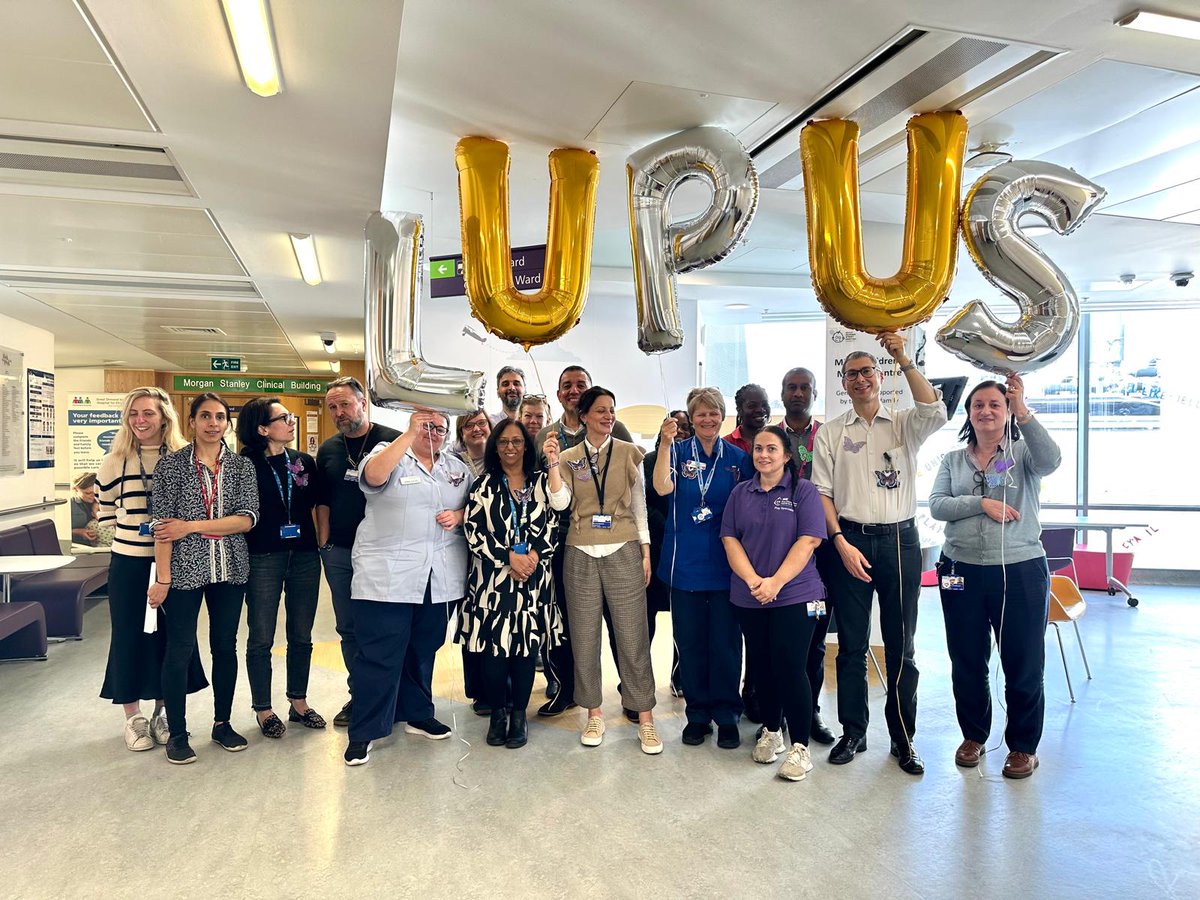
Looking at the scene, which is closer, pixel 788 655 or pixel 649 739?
pixel 788 655

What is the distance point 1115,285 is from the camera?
7051mm

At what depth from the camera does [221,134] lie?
3031 mm

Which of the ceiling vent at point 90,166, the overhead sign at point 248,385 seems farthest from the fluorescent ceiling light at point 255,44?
the overhead sign at point 248,385

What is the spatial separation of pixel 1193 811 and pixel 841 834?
1.36 meters

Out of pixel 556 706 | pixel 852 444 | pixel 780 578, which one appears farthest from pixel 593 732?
pixel 852 444

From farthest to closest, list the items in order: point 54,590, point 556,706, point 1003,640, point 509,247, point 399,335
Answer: point 54,590, point 556,706, point 1003,640, point 509,247, point 399,335

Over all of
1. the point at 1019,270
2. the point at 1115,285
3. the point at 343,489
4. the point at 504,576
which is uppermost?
the point at 1115,285

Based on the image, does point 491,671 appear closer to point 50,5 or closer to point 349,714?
point 349,714

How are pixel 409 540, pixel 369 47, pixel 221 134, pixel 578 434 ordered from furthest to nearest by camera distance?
pixel 578 434
pixel 409 540
pixel 221 134
pixel 369 47

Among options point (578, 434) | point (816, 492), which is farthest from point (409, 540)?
point (816, 492)

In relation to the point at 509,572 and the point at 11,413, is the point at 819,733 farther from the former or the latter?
the point at 11,413

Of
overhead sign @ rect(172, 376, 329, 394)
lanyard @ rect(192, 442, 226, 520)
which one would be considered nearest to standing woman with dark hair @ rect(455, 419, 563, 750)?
lanyard @ rect(192, 442, 226, 520)

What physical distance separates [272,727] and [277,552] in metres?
0.80

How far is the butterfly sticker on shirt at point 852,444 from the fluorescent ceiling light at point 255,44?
2488mm
